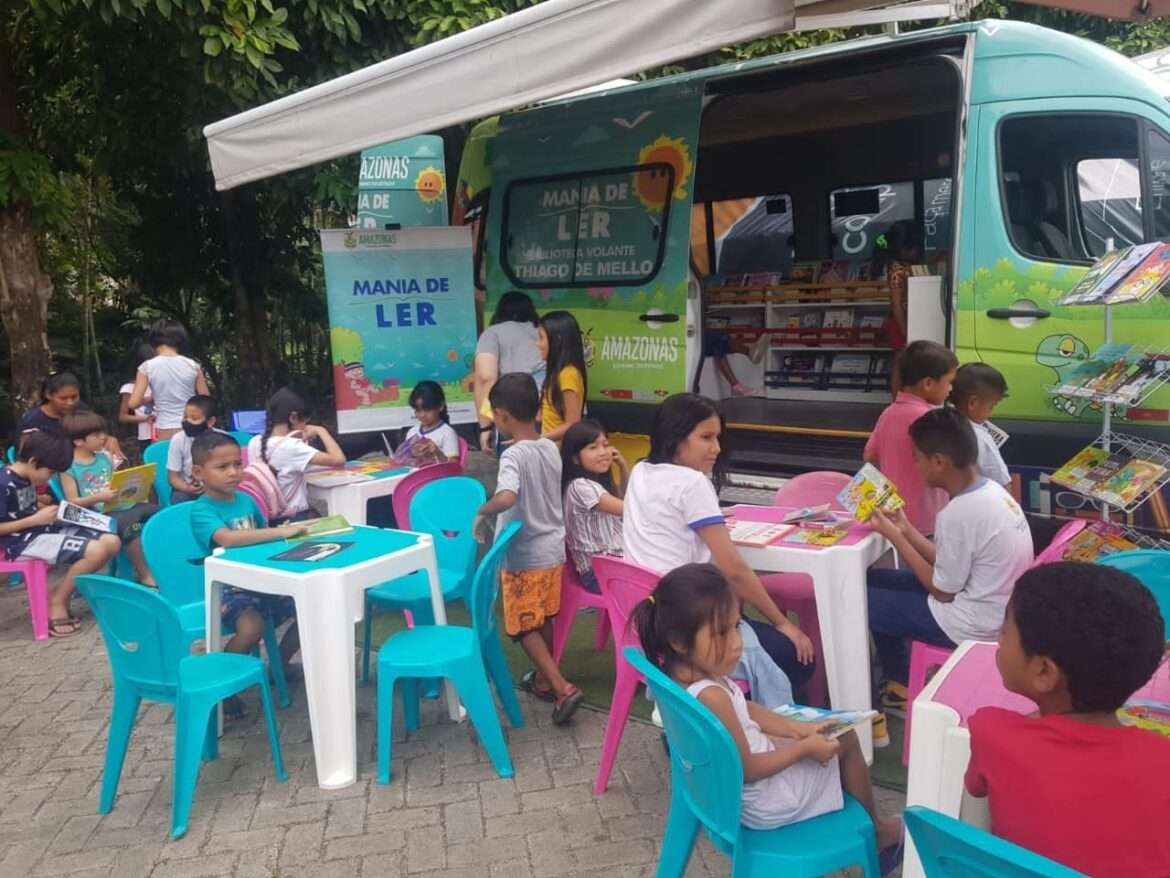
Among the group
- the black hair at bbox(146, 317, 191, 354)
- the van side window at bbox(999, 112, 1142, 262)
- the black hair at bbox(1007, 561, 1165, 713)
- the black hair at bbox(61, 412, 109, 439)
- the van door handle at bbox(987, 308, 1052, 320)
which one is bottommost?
the black hair at bbox(1007, 561, 1165, 713)

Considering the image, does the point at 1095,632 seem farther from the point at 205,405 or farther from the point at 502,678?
the point at 205,405

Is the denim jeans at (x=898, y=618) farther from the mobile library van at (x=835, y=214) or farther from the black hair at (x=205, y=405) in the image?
the black hair at (x=205, y=405)

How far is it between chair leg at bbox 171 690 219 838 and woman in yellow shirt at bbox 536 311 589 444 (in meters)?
2.35

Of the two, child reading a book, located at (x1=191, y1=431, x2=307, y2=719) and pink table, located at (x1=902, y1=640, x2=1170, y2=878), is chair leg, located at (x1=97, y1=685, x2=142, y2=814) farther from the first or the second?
pink table, located at (x1=902, y1=640, x2=1170, y2=878)

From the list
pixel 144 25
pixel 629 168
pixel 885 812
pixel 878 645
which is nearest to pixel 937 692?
pixel 885 812

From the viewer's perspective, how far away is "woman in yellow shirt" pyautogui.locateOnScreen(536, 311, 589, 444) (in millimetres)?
4934

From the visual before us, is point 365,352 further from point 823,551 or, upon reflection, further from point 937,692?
point 937,692

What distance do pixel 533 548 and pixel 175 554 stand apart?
142 cm

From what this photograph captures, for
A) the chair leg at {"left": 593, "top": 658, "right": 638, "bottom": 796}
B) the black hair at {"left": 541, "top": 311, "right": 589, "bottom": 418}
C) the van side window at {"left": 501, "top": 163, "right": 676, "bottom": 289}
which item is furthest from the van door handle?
the chair leg at {"left": 593, "top": 658, "right": 638, "bottom": 796}

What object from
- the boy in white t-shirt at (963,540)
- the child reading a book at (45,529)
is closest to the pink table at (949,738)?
the boy in white t-shirt at (963,540)

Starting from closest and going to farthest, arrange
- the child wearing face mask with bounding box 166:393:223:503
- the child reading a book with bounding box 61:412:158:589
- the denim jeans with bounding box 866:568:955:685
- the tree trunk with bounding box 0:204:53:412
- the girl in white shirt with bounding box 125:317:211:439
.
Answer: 1. the denim jeans with bounding box 866:568:955:685
2. the child reading a book with bounding box 61:412:158:589
3. the child wearing face mask with bounding box 166:393:223:503
4. the girl in white shirt with bounding box 125:317:211:439
5. the tree trunk with bounding box 0:204:53:412

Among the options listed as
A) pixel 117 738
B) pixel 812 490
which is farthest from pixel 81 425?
pixel 812 490

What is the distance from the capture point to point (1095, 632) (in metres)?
1.63

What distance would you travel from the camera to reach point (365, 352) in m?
6.12
